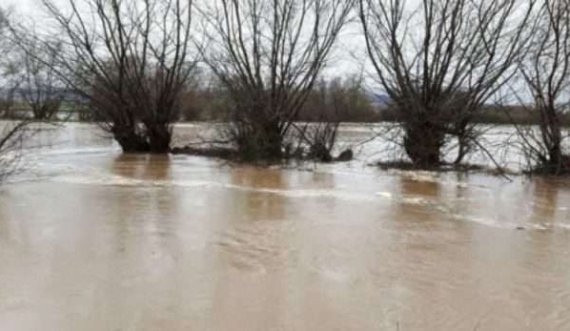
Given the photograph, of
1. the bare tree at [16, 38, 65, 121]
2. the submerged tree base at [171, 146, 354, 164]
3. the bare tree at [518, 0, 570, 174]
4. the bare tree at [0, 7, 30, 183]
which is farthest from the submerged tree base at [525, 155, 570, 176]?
the bare tree at [16, 38, 65, 121]

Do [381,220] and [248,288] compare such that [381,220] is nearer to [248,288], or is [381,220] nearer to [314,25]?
[248,288]

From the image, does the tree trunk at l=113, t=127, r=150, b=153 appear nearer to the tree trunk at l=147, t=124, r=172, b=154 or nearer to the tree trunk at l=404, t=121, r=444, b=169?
the tree trunk at l=147, t=124, r=172, b=154

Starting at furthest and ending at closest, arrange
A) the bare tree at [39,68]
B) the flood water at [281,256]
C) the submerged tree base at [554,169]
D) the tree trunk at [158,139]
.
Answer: the tree trunk at [158,139] < the bare tree at [39,68] < the submerged tree base at [554,169] < the flood water at [281,256]

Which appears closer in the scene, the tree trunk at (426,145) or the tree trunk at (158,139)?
the tree trunk at (426,145)

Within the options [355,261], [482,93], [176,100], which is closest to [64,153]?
[176,100]

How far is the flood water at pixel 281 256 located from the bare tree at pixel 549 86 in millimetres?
2552

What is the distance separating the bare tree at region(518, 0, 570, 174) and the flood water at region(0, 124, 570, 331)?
2552mm

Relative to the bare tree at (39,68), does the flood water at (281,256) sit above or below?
below

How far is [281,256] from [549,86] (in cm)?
1097

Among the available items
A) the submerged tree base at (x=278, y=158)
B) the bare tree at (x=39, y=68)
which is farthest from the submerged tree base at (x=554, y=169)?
A: the bare tree at (x=39, y=68)

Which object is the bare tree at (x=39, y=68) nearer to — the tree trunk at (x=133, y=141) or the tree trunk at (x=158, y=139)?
the tree trunk at (x=133, y=141)

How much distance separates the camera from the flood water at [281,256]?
507cm

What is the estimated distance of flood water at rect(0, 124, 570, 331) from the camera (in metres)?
5.07

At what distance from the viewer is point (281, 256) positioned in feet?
22.7
